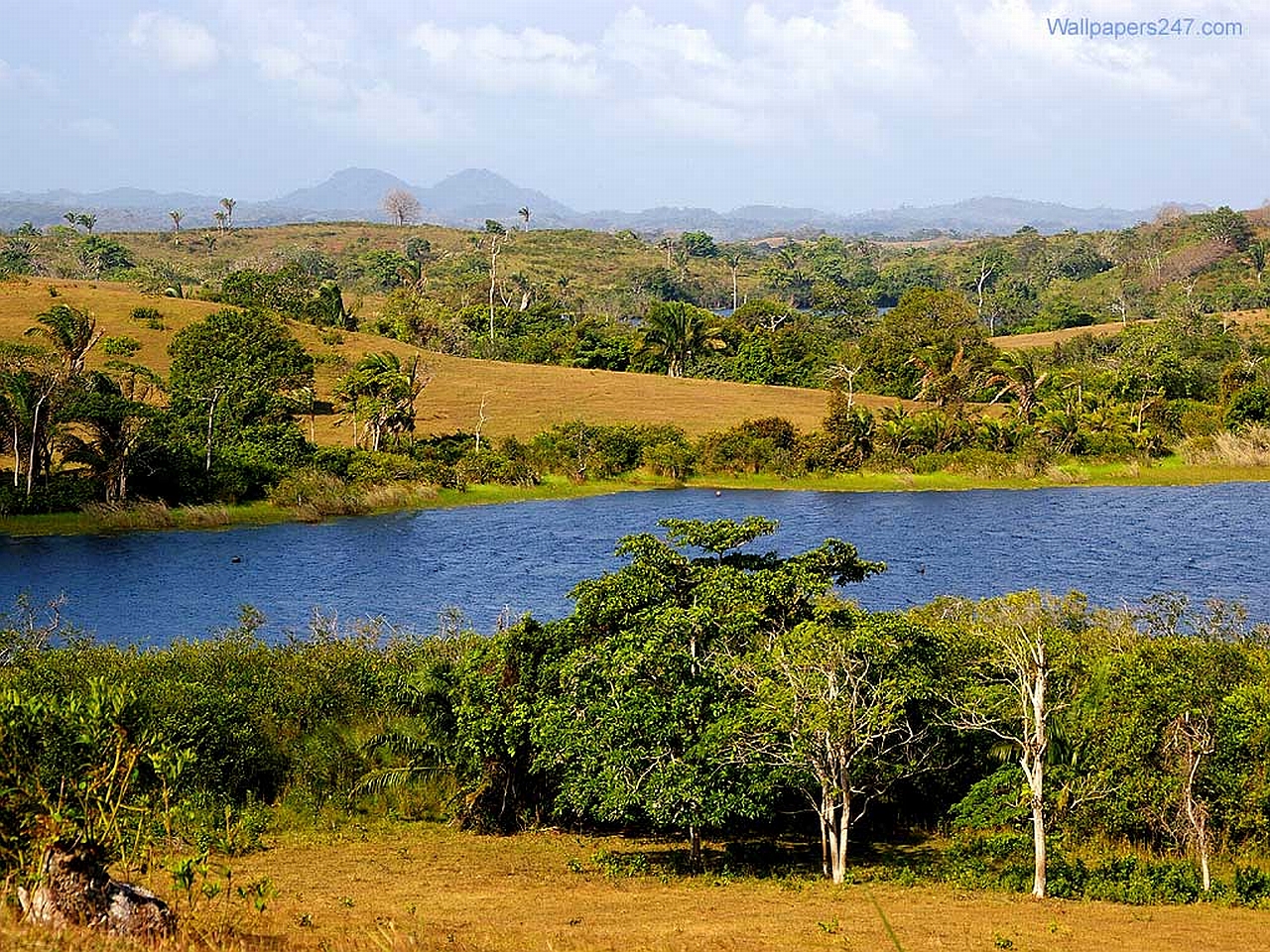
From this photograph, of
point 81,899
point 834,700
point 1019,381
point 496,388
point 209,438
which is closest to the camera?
point 81,899

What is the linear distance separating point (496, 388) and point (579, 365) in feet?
43.3

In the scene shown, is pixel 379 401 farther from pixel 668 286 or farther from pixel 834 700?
pixel 668 286

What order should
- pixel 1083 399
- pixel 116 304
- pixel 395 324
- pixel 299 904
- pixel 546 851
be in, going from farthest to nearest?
pixel 395 324 < pixel 116 304 < pixel 1083 399 < pixel 546 851 < pixel 299 904

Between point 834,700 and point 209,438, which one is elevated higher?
point 834,700

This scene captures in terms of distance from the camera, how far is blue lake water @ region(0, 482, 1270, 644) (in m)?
44.1

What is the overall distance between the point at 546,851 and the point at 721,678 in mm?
4926

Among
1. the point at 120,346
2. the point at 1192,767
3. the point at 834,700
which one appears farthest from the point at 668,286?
the point at 834,700

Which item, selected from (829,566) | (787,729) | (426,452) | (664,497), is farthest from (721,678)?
(426,452)

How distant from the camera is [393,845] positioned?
24.0m

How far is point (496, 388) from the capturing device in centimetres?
8794

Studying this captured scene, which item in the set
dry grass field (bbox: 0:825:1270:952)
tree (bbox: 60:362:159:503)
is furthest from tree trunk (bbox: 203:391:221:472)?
dry grass field (bbox: 0:825:1270:952)

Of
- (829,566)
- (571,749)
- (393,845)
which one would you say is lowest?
(393,845)

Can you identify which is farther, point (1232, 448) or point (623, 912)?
point (1232, 448)

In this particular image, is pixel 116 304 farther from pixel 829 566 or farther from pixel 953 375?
pixel 829 566
